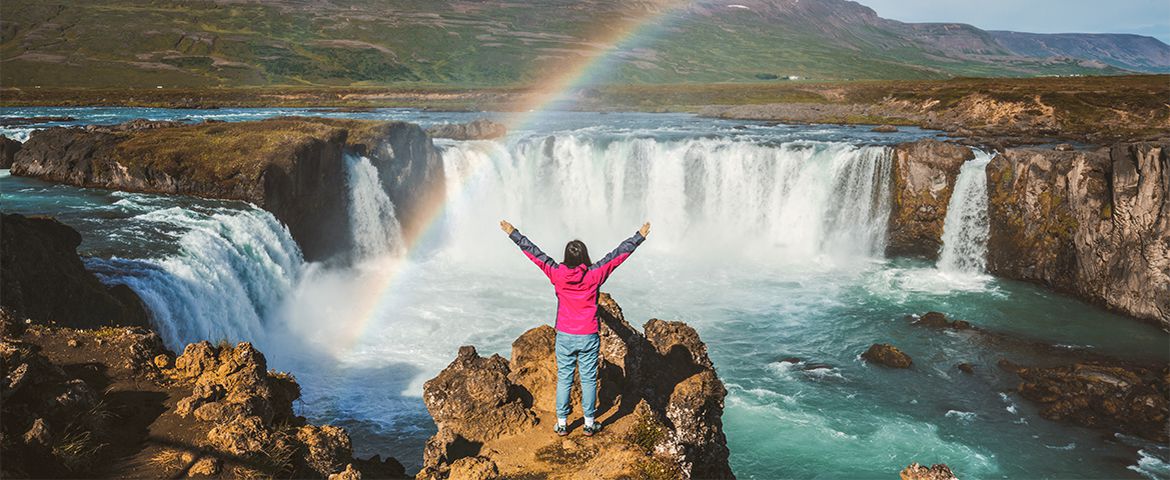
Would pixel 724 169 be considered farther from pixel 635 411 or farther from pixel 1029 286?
pixel 635 411

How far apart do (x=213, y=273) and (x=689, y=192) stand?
29.9 meters

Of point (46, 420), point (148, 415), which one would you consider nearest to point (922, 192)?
point (148, 415)

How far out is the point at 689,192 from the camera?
44.4 m

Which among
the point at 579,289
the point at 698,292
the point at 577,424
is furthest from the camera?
the point at 698,292

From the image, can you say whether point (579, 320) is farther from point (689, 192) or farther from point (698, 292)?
point (689, 192)

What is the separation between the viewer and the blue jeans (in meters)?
9.20

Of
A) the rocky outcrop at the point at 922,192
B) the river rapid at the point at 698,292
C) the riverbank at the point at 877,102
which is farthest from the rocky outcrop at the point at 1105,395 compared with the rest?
Result: the riverbank at the point at 877,102

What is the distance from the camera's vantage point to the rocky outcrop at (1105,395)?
20.8 m

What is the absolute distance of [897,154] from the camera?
3944 centimetres

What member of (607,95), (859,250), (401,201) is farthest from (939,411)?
(607,95)

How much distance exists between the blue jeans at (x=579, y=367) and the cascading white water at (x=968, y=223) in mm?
35184

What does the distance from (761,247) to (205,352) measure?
119ft

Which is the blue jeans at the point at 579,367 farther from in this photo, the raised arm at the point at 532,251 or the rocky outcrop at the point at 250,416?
the rocky outcrop at the point at 250,416

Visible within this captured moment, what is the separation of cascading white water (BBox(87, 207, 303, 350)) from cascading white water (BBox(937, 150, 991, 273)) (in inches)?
1393
